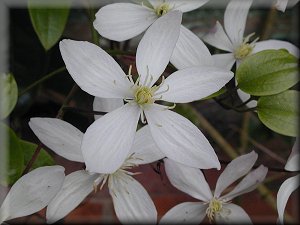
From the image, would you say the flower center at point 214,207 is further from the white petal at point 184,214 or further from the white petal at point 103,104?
the white petal at point 103,104

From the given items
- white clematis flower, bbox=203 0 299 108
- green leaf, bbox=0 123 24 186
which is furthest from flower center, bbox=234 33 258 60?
green leaf, bbox=0 123 24 186

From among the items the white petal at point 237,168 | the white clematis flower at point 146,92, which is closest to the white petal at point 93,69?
the white clematis flower at point 146,92

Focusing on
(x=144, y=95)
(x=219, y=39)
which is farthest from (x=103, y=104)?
(x=219, y=39)

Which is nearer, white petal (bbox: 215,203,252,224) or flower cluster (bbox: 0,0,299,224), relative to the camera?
flower cluster (bbox: 0,0,299,224)

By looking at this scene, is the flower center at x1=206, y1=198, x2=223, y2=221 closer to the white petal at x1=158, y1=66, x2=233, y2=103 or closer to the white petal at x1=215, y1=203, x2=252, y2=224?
the white petal at x1=215, y1=203, x2=252, y2=224

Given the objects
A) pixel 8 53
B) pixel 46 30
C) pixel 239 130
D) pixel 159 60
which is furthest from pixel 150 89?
pixel 239 130

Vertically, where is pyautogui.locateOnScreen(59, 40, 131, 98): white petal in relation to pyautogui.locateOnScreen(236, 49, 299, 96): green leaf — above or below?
above

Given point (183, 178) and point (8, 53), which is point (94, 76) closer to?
point (183, 178)
